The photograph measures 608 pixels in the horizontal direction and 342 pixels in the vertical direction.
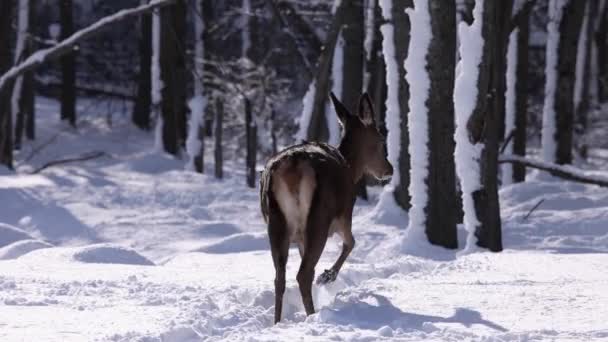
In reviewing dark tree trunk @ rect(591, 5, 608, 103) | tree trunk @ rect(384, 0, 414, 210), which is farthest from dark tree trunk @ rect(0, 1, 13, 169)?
dark tree trunk @ rect(591, 5, 608, 103)

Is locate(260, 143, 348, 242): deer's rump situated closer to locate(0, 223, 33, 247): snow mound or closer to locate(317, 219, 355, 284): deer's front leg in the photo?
locate(317, 219, 355, 284): deer's front leg

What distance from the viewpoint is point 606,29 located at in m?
34.9

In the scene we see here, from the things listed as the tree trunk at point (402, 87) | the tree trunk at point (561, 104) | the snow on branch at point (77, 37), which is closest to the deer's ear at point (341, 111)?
the tree trunk at point (402, 87)

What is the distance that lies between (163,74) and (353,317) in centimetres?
2067

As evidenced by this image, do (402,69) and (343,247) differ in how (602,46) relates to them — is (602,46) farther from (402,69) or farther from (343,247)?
(343,247)

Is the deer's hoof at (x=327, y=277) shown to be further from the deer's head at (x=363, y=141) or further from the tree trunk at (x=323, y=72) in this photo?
the tree trunk at (x=323, y=72)

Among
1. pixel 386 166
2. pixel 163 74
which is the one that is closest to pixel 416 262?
pixel 386 166

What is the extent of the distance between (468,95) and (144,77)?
2593cm

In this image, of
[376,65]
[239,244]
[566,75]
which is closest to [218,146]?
[376,65]

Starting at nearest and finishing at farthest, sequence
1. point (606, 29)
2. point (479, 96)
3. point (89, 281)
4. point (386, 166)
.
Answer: point (89, 281) < point (386, 166) < point (479, 96) < point (606, 29)

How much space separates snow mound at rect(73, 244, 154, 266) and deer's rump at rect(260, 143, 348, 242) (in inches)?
147

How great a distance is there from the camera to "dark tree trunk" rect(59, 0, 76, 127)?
34.0 m

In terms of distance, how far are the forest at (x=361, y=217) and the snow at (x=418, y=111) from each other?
2 cm

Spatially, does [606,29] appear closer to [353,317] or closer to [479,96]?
[479,96]
